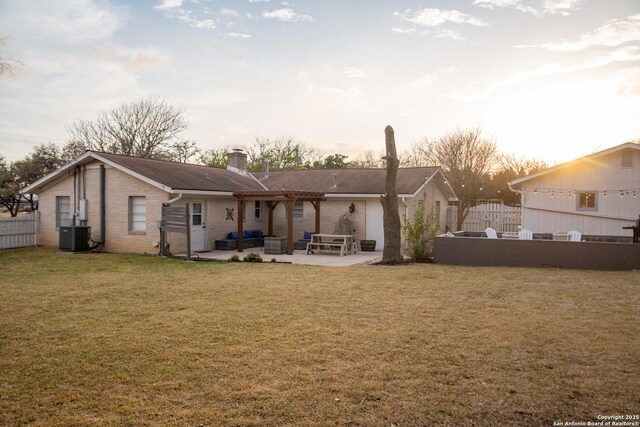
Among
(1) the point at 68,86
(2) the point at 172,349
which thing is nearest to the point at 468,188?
(1) the point at 68,86

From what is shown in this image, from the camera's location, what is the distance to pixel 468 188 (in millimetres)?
33219

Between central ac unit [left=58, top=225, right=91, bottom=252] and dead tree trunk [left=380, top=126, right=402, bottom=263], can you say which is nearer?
dead tree trunk [left=380, top=126, right=402, bottom=263]

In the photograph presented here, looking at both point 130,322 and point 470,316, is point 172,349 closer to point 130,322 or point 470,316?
point 130,322

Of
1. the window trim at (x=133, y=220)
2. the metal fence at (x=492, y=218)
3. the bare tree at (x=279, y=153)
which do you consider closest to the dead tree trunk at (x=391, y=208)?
the window trim at (x=133, y=220)

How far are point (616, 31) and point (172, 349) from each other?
16.7 m

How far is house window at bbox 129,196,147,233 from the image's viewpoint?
18875mm

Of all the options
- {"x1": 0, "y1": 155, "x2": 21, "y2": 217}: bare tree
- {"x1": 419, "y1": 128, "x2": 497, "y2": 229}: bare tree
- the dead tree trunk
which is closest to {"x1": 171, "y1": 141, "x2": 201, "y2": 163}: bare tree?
{"x1": 0, "y1": 155, "x2": 21, "y2": 217}: bare tree

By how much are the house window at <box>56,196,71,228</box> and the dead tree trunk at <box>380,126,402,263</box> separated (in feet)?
45.4

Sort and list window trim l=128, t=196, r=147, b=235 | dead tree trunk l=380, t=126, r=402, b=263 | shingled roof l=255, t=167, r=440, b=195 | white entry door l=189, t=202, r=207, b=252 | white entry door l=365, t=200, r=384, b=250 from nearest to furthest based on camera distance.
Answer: dead tree trunk l=380, t=126, r=402, b=263, window trim l=128, t=196, r=147, b=235, white entry door l=189, t=202, r=207, b=252, white entry door l=365, t=200, r=384, b=250, shingled roof l=255, t=167, r=440, b=195

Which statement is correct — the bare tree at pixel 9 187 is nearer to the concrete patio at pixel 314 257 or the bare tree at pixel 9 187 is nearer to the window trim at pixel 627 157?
the concrete patio at pixel 314 257

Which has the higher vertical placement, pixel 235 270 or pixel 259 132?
pixel 259 132

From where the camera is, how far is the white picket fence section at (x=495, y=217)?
1088 inches

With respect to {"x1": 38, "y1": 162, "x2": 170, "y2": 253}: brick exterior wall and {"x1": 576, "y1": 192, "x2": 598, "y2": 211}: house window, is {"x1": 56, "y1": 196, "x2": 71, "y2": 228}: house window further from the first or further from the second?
{"x1": 576, "y1": 192, "x2": 598, "y2": 211}: house window

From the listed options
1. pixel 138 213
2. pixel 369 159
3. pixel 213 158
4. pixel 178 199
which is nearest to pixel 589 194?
pixel 178 199
